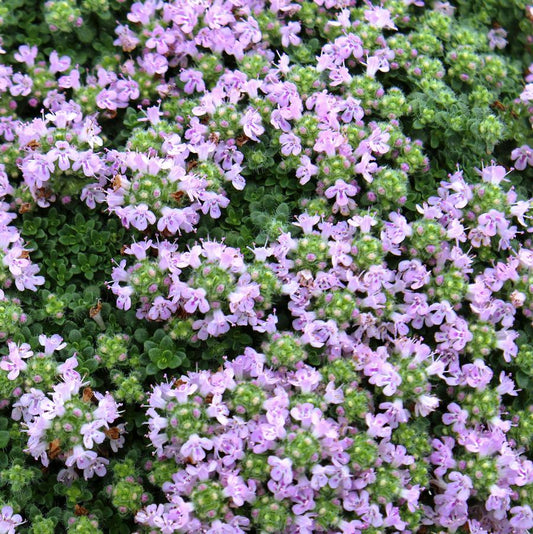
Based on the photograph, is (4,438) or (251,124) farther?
(251,124)

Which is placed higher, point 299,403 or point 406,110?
point 406,110

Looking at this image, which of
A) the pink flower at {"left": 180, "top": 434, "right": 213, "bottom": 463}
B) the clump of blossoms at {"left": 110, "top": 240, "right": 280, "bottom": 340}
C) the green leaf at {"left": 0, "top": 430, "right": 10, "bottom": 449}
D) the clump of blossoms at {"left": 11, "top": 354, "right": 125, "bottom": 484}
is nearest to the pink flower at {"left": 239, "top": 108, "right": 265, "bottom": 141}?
the clump of blossoms at {"left": 110, "top": 240, "right": 280, "bottom": 340}

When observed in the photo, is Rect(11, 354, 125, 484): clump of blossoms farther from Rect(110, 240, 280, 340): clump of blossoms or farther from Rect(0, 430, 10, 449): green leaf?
Rect(110, 240, 280, 340): clump of blossoms

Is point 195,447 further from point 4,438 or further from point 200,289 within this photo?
point 4,438

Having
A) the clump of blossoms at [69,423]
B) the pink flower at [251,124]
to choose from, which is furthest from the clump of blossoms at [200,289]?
the pink flower at [251,124]

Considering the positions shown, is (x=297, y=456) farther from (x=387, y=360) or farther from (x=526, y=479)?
(x=526, y=479)

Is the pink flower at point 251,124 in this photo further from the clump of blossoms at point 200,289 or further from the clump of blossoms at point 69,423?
the clump of blossoms at point 69,423

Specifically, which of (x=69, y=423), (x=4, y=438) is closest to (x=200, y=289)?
(x=69, y=423)

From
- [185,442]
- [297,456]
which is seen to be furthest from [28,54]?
[297,456]
